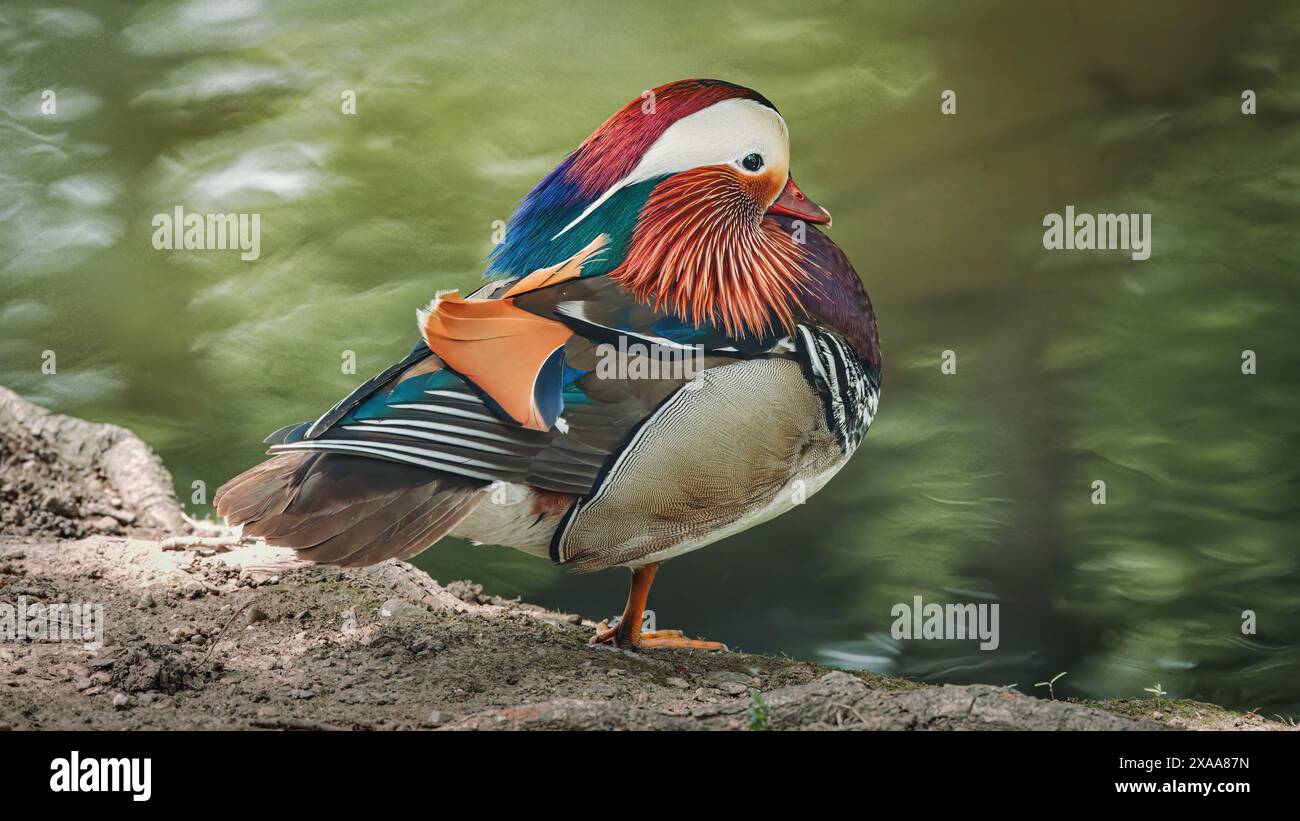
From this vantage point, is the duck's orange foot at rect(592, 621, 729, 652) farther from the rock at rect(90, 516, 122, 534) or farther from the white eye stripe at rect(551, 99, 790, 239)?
the rock at rect(90, 516, 122, 534)

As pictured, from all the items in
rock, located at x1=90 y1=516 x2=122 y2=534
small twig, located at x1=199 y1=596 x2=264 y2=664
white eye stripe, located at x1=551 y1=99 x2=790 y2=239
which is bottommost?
small twig, located at x1=199 y1=596 x2=264 y2=664

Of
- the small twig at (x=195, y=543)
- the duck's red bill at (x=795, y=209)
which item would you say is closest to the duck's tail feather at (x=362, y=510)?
the small twig at (x=195, y=543)

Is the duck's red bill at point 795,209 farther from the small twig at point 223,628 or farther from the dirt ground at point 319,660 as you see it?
the small twig at point 223,628

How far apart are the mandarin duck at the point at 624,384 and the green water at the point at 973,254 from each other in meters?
0.64

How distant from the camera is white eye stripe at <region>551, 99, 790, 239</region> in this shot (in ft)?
8.56

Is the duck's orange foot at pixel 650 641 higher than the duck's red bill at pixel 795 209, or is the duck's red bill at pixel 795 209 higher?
the duck's red bill at pixel 795 209

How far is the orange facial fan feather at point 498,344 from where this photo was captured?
2277 mm

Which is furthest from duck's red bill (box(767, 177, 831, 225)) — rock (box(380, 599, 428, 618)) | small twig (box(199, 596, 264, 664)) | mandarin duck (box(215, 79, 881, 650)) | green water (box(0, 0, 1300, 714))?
small twig (box(199, 596, 264, 664))

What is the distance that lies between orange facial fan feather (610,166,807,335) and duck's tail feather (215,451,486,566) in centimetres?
64

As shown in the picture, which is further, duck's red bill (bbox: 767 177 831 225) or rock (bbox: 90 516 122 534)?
rock (bbox: 90 516 122 534)

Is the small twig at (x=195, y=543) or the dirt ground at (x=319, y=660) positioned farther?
the small twig at (x=195, y=543)

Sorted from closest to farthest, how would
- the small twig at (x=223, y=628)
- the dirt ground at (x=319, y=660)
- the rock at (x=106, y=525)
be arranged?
the dirt ground at (x=319, y=660) → the small twig at (x=223, y=628) → the rock at (x=106, y=525)
